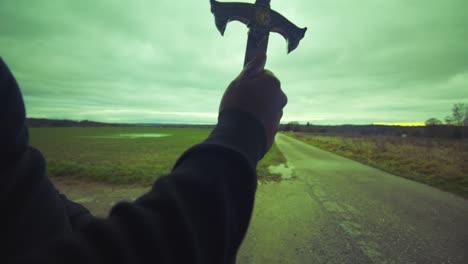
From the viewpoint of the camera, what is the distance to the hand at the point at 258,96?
3.05ft

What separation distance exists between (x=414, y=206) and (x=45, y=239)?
7.18m

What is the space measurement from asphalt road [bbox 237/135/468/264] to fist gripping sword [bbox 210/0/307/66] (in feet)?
9.69

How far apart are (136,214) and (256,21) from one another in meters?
1.90

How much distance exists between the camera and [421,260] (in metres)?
2.85

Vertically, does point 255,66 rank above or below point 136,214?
above

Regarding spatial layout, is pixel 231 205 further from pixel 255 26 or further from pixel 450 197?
pixel 450 197

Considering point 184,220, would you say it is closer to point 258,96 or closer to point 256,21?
point 258,96

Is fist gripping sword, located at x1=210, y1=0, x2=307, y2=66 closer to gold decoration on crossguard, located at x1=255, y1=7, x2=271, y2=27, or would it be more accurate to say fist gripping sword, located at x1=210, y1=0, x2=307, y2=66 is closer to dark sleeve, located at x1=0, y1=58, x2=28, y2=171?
gold decoration on crossguard, located at x1=255, y1=7, x2=271, y2=27

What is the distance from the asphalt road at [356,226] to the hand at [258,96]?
2.67m

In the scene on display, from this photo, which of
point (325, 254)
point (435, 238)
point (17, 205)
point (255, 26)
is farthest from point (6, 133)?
point (435, 238)

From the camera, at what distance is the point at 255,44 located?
1.72 metres

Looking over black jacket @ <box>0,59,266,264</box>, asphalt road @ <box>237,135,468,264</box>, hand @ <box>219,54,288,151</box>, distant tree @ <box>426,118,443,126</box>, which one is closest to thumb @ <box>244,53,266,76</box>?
hand @ <box>219,54,288,151</box>

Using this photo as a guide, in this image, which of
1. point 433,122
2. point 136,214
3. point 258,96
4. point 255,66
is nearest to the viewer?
point 136,214

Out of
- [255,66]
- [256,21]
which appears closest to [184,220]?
[255,66]
